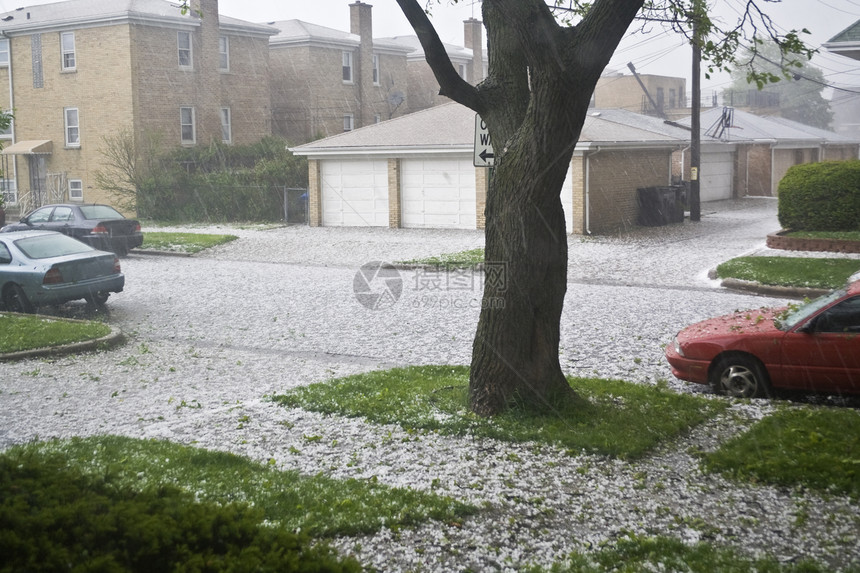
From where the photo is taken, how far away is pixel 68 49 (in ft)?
124

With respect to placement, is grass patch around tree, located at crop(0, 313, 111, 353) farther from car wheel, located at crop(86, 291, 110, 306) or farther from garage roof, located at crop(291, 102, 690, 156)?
garage roof, located at crop(291, 102, 690, 156)

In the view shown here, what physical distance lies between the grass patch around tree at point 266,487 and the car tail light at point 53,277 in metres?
8.04

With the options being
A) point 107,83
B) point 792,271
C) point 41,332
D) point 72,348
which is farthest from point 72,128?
point 792,271

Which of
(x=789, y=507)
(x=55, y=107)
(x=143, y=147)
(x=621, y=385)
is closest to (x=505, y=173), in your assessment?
(x=621, y=385)

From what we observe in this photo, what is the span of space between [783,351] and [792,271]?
939cm

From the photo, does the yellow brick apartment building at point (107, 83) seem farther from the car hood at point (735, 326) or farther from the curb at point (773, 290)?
the car hood at point (735, 326)

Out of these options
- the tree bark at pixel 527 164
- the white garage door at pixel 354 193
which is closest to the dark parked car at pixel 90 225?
the white garage door at pixel 354 193

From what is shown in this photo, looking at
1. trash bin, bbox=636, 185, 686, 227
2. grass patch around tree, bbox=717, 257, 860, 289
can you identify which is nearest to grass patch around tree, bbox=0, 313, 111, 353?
grass patch around tree, bbox=717, 257, 860, 289

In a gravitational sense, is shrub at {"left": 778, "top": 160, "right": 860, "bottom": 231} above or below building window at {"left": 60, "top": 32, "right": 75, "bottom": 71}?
below

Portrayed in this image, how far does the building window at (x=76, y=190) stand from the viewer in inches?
1522

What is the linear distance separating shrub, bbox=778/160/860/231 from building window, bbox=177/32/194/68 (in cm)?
2559

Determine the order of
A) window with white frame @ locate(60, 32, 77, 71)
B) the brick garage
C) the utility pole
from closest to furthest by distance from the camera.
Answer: the brick garage
the utility pole
window with white frame @ locate(60, 32, 77, 71)

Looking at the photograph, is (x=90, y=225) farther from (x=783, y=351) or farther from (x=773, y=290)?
(x=783, y=351)

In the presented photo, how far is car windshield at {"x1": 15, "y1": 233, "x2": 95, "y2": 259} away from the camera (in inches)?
613
